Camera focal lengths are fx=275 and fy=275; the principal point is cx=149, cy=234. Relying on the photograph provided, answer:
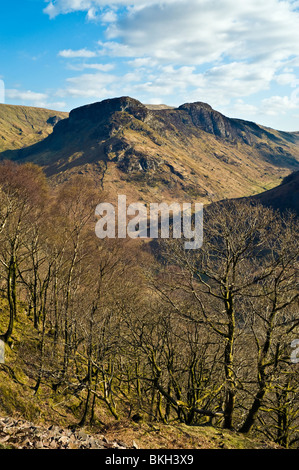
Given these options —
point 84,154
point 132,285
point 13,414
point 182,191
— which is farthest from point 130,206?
point 13,414

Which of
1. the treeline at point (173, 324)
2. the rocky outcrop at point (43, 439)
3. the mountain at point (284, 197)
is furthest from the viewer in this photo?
the mountain at point (284, 197)

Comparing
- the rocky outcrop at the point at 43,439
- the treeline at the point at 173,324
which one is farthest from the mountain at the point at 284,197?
the rocky outcrop at the point at 43,439

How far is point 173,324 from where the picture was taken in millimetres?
20469

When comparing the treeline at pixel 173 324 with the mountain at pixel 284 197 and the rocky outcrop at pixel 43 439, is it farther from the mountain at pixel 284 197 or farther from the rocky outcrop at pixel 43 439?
the mountain at pixel 284 197

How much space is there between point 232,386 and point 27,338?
49.0ft

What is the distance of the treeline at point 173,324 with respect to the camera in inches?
466

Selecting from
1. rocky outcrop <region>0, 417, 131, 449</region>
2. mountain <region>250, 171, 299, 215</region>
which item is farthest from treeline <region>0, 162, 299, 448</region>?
mountain <region>250, 171, 299, 215</region>

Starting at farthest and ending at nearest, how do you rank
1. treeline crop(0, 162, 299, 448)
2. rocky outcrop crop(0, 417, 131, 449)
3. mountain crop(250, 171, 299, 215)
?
mountain crop(250, 171, 299, 215) → treeline crop(0, 162, 299, 448) → rocky outcrop crop(0, 417, 131, 449)

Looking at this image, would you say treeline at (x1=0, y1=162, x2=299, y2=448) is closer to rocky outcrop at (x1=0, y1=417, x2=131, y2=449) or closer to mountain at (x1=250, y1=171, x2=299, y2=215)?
rocky outcrop at (x1=0, y1=417, x2=131, y2=449)

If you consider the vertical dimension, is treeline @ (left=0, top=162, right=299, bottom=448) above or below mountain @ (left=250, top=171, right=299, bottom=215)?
below

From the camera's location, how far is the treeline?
38.8 feet

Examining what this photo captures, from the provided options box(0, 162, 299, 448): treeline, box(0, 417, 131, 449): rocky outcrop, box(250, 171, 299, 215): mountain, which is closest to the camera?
box(0, 417, 131, 449): rocky outcrop

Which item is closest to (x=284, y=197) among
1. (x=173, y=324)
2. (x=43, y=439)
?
(x=173, y=324)

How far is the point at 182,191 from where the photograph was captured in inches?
7067
